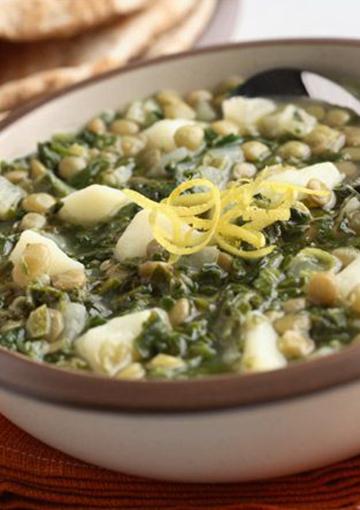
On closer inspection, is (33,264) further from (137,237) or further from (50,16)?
(50,16)

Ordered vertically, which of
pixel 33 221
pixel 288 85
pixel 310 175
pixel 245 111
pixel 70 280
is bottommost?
pixel 70 280

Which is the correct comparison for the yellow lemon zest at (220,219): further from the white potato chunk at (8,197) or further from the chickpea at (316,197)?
Result: the white potato chunk at (8,197)

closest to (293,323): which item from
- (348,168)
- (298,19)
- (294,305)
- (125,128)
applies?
(294,305)

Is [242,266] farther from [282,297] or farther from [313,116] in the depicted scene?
[313,116]

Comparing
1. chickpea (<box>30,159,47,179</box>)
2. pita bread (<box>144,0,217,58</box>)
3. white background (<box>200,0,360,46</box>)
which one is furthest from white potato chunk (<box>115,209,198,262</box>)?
white background (<box>200,0,360,46</box>)

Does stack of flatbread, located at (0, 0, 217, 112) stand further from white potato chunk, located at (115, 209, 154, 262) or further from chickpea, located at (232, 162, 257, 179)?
white potato chunk, located at (115, 209, 154, 262)

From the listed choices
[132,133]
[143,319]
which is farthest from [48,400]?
[132,133]
